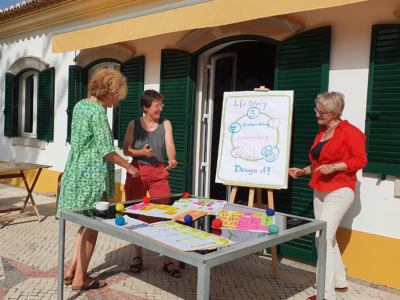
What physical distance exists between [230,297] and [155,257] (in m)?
1.18

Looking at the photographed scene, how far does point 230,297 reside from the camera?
346cm

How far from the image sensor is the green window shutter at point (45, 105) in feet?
25.6

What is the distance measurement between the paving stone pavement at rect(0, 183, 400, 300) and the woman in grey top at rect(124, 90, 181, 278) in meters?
0.23

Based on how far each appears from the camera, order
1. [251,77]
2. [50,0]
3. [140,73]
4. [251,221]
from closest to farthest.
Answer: [251,221]
[140,73]
[251,77]
[50,0]

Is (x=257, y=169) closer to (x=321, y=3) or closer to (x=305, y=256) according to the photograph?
(x=305, y=256)

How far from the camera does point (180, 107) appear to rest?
5.54 metres

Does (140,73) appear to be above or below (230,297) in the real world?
above

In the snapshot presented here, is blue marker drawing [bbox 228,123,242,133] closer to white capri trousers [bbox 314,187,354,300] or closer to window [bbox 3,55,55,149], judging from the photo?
white capri trousers [bbox 314,187,354,300]

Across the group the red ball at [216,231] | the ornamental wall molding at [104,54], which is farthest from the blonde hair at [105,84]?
the ornamental wall molding at [104,54]

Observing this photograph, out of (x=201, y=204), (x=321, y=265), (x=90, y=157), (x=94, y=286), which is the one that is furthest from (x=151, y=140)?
(x=321, y=265)

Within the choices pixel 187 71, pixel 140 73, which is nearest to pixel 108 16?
pixel 140 73

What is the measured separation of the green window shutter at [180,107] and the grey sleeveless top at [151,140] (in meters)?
1.61

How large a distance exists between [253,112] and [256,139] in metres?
0.29

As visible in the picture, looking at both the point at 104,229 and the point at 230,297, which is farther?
the point at 230,297
